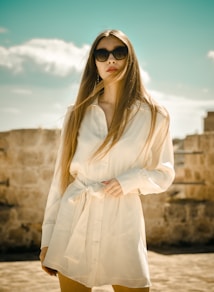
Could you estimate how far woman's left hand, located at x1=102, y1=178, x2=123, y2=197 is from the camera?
1.94 m

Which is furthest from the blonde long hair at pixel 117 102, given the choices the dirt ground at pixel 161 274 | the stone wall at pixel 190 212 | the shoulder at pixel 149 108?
the stone wall at pixel 190 212

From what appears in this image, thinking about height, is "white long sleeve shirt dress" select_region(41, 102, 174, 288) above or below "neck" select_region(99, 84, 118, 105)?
below

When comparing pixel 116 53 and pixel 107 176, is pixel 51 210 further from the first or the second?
pixel 116 53

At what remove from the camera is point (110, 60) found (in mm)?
2109

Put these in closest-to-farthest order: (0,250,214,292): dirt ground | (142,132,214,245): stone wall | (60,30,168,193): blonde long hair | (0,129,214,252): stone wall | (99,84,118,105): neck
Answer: (60,30,168,193): blonde long hair, (99,84,118,105): neck, (0,250,214,292): dirt ground, (0,129,214,252): stone wall, (142,132,214,245): stone wall

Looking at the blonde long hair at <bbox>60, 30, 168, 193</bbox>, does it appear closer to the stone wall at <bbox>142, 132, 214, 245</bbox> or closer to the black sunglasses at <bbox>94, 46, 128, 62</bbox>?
the black sunglasses at <bbox>94, 46, 128, 62</bbox>

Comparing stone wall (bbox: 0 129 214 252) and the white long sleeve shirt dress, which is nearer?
the white long sleeve shirt dress

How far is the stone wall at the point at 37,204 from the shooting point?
22.5 feet

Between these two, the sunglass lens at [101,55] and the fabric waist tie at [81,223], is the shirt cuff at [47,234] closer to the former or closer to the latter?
the fabric waist tie at [81,223]

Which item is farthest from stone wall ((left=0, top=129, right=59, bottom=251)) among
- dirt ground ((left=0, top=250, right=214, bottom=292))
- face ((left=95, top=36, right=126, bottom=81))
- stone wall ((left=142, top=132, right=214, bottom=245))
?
face ((left=95, top=36, right=126, bottom=81))

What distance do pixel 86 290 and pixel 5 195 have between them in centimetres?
537

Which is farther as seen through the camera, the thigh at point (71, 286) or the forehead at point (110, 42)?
the forehead at point (110, 42)

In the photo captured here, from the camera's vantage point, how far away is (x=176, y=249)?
7.11 m

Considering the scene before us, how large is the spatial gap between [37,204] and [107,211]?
16.9ft
